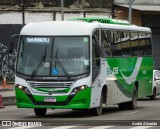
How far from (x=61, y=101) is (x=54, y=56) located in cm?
146

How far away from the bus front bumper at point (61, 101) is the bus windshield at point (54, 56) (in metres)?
0.67

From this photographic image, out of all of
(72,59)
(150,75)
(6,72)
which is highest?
(72,59)

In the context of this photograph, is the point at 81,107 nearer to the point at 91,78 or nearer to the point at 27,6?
the point at 91,78

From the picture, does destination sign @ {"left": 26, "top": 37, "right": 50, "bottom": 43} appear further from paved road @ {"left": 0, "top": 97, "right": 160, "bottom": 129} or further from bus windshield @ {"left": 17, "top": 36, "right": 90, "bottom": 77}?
paved road @ {"left": 0, "top": 97, "right": 160, "bottom": 129}

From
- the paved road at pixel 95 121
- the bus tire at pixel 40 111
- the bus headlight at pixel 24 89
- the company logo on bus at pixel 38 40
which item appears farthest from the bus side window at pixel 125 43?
the bus headlight at pixel 24 89

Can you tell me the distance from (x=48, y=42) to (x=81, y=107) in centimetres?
235

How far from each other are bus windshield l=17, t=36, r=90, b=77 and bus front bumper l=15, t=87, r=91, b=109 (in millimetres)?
669

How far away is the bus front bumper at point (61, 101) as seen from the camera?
21469mm

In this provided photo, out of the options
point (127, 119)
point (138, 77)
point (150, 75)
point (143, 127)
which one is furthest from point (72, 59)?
point (150, 75)

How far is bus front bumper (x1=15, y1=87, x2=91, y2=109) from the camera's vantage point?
21469 millimetres

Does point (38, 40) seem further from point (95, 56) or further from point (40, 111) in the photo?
point (40, 111)

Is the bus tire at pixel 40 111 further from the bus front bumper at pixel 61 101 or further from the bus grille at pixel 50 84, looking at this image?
the bus grille at pixel 50 84

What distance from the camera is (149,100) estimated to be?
35.3 m

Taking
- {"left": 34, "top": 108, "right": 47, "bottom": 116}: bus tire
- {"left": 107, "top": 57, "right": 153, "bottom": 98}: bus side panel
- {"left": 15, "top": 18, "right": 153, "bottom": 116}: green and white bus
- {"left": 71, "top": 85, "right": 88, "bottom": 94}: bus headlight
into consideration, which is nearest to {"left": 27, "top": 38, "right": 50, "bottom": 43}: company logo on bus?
{"left": 15, "top": 18, "right": 153, "bottom": 116}: green and white bus
